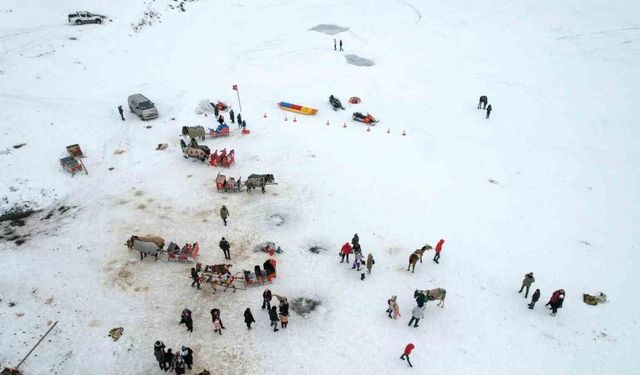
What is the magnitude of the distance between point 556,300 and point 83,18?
162 ft

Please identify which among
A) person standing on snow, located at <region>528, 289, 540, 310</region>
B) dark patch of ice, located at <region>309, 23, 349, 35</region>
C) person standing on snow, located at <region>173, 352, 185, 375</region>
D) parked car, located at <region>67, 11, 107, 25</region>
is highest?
parked car, located at <region>67, 11, 107, 25</region>

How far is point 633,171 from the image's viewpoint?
2573 centimetres

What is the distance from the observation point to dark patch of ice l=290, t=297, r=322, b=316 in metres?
16.5

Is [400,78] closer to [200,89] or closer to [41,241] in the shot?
[200,89]

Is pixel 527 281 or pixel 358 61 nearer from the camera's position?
pixel 527 281

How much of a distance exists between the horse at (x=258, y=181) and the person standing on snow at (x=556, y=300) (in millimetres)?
14708

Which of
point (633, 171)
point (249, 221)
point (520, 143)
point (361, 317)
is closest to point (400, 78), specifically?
point (520, 143)

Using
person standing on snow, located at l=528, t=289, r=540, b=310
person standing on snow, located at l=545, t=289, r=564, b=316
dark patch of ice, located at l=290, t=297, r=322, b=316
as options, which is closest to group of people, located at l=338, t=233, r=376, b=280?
dark patch of ice, located at l=290, t=297, r=322, b=316

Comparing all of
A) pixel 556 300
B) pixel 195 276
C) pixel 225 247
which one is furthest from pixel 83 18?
pixel 556 300

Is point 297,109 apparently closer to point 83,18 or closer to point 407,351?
point 407,351

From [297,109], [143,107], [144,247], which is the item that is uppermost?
[143,107]

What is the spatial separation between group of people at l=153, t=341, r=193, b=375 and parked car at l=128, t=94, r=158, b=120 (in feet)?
68.7

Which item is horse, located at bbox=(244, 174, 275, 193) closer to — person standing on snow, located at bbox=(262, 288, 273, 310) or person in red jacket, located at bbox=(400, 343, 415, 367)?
person standing on snow, located at bbox=(262, 288, 273, 310)

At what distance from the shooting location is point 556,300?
16.3m
